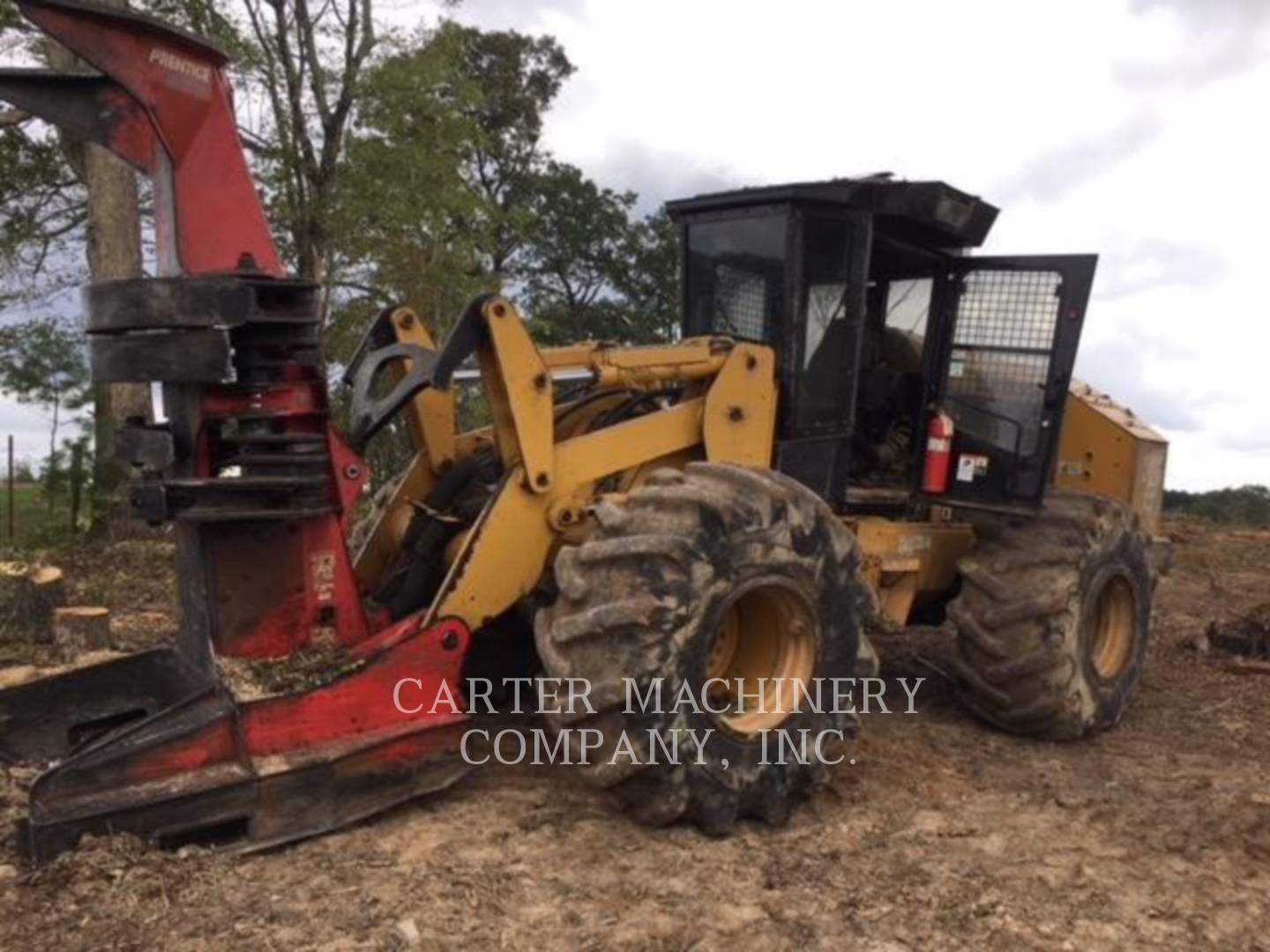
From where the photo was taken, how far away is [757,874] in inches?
156

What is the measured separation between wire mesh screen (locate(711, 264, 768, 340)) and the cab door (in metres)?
1.27

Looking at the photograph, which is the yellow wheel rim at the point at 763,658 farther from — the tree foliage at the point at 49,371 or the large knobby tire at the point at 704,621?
the tree foliage at the point at 49,371

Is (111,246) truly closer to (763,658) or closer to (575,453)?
(575,453)

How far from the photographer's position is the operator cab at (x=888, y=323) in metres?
5.58

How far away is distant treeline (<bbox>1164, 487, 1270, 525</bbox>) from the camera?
763 inches

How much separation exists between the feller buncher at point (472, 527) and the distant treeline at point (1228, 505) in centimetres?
1536

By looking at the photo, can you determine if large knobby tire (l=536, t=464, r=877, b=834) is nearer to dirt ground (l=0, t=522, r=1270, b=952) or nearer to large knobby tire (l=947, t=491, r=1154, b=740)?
dirt ground (l=0, t=522, r=1270, b=952)

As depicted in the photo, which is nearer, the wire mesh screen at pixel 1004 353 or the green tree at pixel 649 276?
the wire mesh screen at pixel 1004 353

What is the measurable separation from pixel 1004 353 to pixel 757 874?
3492mm

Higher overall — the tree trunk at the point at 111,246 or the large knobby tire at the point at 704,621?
the tree trunk at the point at 111,246

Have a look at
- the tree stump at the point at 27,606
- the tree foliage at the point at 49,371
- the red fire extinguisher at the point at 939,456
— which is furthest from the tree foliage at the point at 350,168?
the red fire extinguisher at the point at 939,456

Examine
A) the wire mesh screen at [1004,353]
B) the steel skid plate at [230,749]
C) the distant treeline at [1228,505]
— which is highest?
the wire mesh screen at [1004,353]

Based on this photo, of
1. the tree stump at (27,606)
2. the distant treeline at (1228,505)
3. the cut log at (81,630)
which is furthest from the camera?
the distant treeline at (1228,505)

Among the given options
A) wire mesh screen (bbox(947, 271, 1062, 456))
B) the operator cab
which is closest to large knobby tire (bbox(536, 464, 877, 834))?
the operator cab
